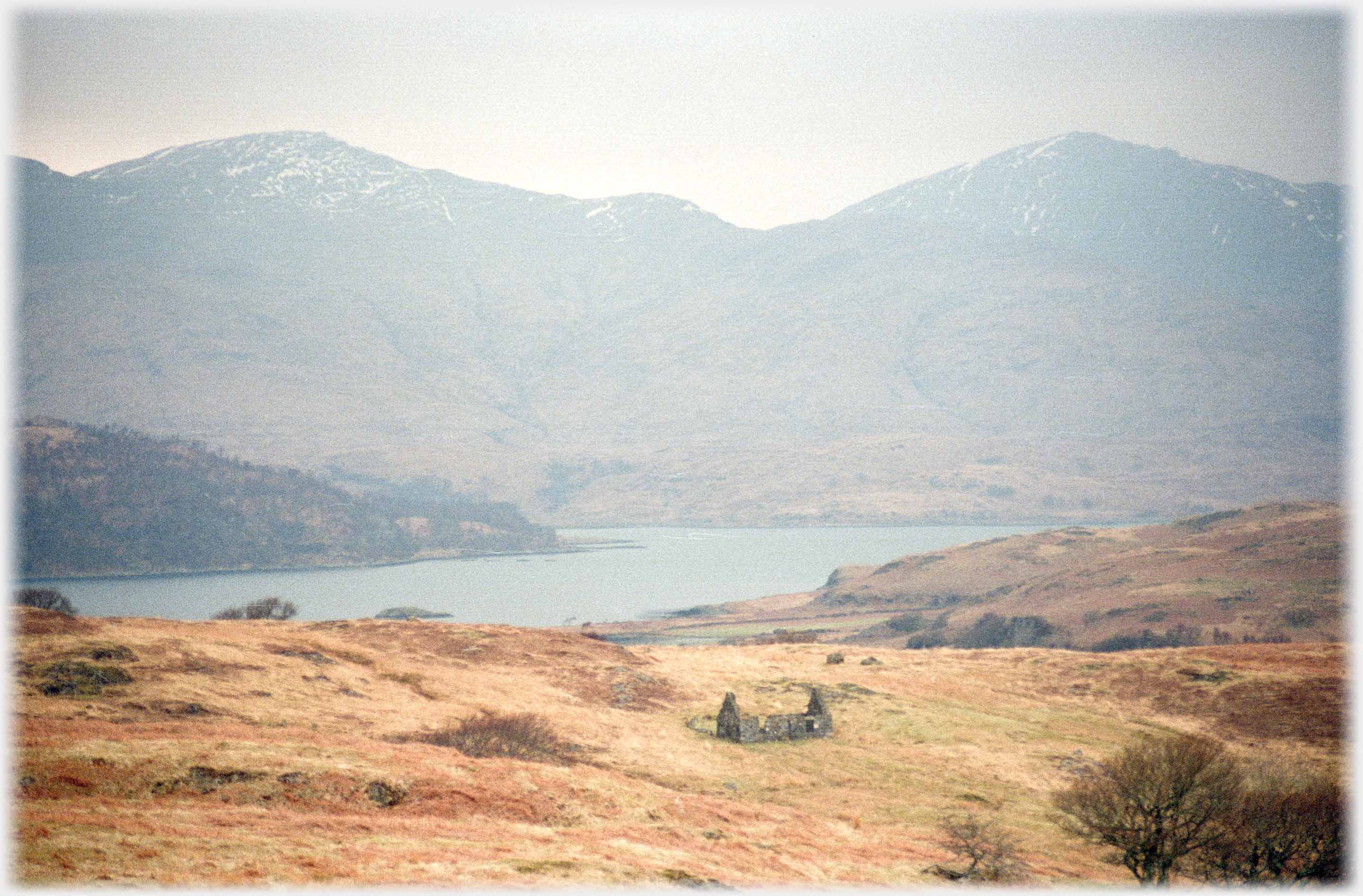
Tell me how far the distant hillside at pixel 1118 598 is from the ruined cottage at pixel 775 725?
76861 mm

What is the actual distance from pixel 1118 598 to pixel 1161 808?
117322mm

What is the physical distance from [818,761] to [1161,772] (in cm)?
1704

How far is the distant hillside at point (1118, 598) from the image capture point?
11829cm

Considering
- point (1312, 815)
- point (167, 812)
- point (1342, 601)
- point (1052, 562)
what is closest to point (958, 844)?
point (1312, 815)

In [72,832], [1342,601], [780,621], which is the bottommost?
[780,621]

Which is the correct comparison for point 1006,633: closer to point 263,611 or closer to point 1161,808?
point 263,611

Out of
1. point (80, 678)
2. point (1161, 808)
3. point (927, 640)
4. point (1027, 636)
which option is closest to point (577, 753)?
point (80, 678)

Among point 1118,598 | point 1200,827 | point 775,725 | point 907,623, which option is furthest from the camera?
point 907,623

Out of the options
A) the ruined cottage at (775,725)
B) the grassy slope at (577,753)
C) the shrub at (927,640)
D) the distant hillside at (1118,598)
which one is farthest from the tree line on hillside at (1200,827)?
the shrub at (927,640)

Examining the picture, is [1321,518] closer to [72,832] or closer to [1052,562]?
[1052,562]

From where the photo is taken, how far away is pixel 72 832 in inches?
876

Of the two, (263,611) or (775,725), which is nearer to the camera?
(775,725)

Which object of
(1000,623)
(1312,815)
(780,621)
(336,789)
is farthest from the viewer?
(780,621)

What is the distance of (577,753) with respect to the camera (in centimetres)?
4306
